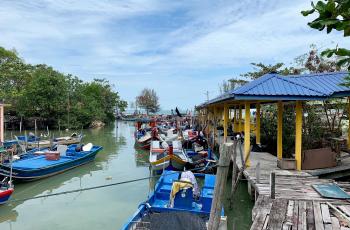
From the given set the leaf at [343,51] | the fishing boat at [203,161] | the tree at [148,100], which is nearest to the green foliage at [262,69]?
the fishing boat at [203,161]

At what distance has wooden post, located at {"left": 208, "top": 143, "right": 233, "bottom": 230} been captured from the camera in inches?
129

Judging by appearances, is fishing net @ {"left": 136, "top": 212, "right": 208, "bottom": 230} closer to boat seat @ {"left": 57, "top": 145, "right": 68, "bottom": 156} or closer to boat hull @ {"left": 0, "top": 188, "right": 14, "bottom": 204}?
boat hull @ {"left": 0, "top": 188, "right": 14, "bottom": 204}

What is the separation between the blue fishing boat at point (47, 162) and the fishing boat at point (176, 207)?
6.33 meters

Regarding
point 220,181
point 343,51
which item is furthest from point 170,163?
point 343,51

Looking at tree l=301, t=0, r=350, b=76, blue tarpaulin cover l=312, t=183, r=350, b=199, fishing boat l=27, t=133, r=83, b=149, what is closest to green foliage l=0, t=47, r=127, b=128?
fishing boat l=27, t=133, r=83, b=149

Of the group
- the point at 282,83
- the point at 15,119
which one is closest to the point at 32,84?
the point at 15,119

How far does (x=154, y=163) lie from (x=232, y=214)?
532 centimetres

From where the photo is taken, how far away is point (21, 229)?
882cm

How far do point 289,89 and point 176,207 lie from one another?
485 cm

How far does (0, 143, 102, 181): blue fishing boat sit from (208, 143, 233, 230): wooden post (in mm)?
10818

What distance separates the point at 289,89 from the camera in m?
9.46

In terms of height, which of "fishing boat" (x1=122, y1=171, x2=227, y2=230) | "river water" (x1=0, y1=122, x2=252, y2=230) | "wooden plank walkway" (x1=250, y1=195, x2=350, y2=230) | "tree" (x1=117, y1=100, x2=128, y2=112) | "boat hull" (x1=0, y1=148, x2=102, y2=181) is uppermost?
"tree" (x1=117, y1=100, x2=128, y2=112)

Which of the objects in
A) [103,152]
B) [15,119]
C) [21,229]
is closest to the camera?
[21,229]

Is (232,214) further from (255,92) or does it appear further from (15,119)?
(15,119)
